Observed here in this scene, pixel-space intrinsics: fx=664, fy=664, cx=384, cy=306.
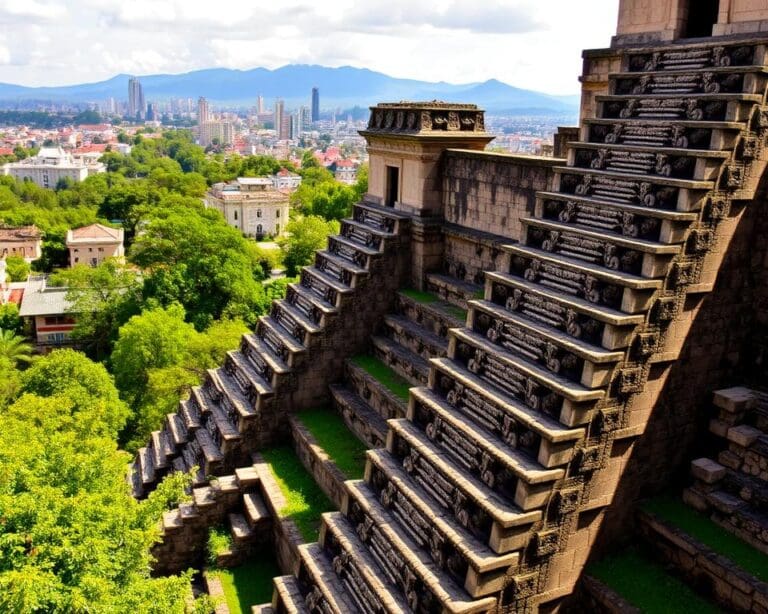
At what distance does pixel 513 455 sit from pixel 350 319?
909 centimetres

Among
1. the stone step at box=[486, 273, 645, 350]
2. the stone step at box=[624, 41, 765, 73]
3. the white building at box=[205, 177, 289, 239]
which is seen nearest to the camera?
the stone step at box=[486, 273, 645, 350]

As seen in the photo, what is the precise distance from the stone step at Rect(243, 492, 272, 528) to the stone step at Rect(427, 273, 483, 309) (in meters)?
6.97

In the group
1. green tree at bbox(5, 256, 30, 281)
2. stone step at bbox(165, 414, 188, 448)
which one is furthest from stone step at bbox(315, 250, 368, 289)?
green tree at bbox(5, 256, 30, 281)

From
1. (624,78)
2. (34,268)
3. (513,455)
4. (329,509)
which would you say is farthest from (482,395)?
(34,268)

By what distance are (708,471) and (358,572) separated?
586 centimetres

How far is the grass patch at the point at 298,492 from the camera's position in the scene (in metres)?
14.1

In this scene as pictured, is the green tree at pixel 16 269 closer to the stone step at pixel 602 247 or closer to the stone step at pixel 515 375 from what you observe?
the stone step at pixel 515 375

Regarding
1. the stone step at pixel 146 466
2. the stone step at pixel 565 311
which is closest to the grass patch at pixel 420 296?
the stone step at pixel 565 311

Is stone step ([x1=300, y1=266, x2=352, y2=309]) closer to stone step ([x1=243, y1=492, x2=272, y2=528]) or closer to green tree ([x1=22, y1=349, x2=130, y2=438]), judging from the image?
stone step ([x1=243, y1=492, x2=272, y2=528])

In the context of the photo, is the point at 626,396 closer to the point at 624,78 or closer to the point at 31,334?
the point at 624,78

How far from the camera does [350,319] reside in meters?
18.4

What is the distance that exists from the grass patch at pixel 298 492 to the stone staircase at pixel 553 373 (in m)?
2.05

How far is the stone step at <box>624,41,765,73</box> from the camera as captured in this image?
36.8 feet

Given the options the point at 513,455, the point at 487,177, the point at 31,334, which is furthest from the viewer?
the point at 31,334
